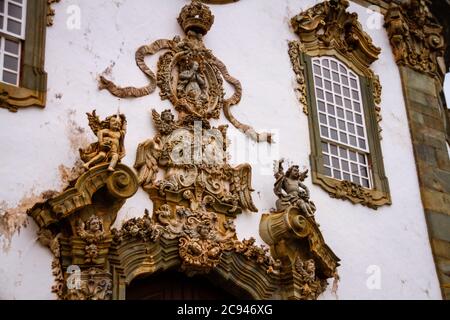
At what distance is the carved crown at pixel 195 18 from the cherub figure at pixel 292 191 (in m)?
2.04

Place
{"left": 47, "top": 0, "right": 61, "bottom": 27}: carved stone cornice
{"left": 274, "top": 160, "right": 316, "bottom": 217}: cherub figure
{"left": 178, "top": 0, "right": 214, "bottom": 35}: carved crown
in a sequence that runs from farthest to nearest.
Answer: {"left": 178, "top": 0, "right": 214, "bottom": 35}: carved crown → {"left": 274, "top": 160, "right": 316, "bottom": 217}: cherub figure → {"left": 47, "top": 0, "right": 61, "bottom": 27}: carved stone cornice

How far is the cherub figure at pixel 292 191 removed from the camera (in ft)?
33.5

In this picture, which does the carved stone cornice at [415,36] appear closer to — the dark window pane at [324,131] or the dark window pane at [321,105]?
the dark window pane at [321,105]

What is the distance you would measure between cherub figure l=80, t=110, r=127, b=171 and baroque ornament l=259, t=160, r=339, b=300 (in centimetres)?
214

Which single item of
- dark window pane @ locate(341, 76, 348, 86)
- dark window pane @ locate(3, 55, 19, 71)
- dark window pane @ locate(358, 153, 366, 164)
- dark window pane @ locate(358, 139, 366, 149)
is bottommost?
dark window pane @ locate(358, 153, 366, 164)

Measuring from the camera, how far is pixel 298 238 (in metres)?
10.1

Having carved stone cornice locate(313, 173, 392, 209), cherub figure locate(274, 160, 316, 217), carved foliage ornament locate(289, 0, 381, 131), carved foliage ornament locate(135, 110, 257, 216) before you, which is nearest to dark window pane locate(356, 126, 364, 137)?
carved foliage ornament locate(289, 0, 381, 131)

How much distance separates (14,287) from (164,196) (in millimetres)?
2058

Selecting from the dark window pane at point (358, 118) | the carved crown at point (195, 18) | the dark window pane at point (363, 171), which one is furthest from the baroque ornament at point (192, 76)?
the dark window pane at point (358, 118)

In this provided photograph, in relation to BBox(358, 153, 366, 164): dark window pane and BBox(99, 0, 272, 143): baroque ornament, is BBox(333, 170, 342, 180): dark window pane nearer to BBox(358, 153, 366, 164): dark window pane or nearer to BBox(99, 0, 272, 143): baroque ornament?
BBox(358, 153, 366, 164): dark window pane

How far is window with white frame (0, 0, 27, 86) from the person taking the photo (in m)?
9.33
